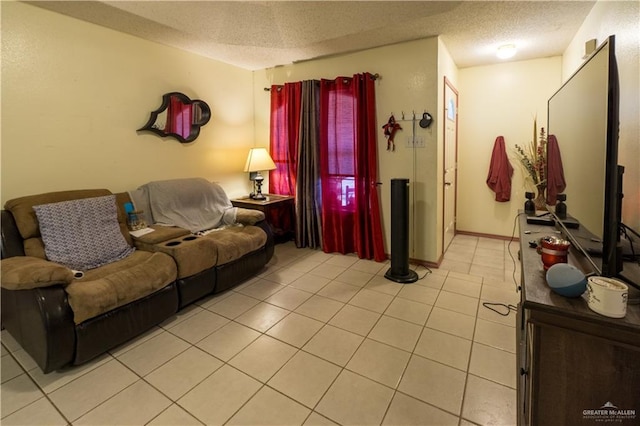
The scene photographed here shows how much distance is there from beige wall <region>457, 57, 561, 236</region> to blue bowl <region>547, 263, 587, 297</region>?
3.63 metres

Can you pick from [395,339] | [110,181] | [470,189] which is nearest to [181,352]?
[395,339]

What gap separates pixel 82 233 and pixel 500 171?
15.2 ft

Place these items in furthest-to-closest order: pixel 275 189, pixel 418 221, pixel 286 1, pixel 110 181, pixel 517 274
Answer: pixel 275 189, pixel 418 221, pixel 517 274, pixel 110 181, pixel 286 1

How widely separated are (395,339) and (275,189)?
109 inches

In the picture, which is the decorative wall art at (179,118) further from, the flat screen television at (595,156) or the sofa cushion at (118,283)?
the flat screen television at (595,156)

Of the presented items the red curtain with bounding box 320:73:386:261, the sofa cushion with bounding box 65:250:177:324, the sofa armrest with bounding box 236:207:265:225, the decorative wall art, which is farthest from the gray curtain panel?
the sofa cushion with bounding box 65:250:177:324

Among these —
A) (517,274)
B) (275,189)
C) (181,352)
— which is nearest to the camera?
(181,352)

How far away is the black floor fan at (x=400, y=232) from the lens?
302 centimetres

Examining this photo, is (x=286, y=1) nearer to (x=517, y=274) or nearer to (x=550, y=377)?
(x=550, y=377)

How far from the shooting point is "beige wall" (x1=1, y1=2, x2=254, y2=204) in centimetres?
234

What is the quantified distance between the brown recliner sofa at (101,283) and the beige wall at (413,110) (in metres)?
1.75

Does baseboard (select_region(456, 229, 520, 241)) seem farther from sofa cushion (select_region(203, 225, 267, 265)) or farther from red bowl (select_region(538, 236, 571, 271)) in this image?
red bowl (select_region(538, 236, 571, 271))

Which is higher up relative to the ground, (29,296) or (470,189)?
(470,189)

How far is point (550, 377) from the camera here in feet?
3.38
